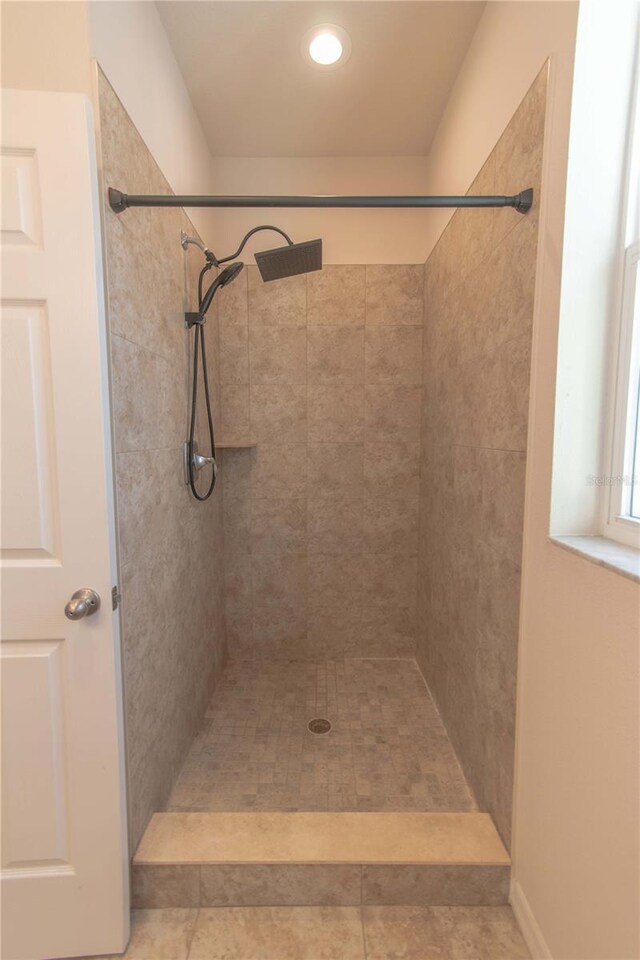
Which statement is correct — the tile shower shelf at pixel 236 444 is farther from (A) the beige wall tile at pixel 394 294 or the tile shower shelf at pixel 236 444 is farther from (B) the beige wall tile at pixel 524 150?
(B) the beige wall tile at pixel 524 150

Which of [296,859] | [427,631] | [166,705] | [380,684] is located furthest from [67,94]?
[380,684]

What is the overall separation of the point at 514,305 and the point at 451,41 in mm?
1234

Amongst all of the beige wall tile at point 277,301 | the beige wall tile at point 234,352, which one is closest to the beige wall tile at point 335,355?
the beige wall tile at point 277,301

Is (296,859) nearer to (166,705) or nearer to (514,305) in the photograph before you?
(166,705)

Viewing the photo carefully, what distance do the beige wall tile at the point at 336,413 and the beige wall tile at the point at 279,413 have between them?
0.17 ft

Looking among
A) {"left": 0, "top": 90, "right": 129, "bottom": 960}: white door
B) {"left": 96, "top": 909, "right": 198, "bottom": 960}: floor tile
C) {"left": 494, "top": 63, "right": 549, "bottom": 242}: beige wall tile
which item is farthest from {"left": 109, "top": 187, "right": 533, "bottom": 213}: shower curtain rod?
{"left": 96, "top": 909, "right": 198, "bottom": 960}: floor tile

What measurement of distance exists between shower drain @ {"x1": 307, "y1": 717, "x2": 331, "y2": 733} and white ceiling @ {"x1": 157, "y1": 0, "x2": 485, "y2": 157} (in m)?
2.86

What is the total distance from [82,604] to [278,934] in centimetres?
109

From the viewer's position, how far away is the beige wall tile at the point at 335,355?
2.24 m

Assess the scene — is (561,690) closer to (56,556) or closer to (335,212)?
(56,556)

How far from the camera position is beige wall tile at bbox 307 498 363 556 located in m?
2.35

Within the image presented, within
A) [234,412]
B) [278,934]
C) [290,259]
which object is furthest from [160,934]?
[290,259]

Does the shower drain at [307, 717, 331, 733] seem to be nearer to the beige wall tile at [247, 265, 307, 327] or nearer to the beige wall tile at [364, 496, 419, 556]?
the beige wall tile at [364, 496, 419, 556]

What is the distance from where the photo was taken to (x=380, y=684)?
7.10 feet
